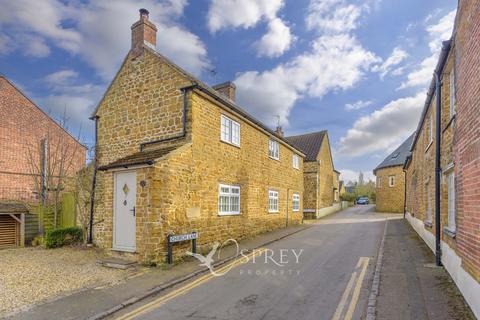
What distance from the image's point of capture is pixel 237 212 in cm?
1430

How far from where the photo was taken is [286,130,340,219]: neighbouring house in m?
29.7

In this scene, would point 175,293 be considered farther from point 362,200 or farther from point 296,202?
point 362,200

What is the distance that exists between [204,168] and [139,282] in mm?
5117

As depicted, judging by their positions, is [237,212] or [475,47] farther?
[237,212]

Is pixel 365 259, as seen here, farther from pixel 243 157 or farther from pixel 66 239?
pixel 66 239

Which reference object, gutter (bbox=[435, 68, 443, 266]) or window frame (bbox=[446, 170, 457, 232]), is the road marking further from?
Result: window frame (bbox=[446, 170, 457, 232])

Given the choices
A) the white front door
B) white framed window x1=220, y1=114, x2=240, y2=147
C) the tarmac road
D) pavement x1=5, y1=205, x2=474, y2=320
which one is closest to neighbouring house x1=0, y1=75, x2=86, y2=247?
the white front door

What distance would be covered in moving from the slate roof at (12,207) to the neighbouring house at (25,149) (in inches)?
1.8

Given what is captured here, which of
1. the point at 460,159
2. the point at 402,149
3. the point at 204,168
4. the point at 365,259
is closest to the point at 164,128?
the point at 204,168

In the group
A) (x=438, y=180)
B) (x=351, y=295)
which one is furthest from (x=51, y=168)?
(x=438, y=180)

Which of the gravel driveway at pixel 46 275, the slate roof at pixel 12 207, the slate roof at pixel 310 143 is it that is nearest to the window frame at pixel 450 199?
the gravel driveway at pixel 46 275

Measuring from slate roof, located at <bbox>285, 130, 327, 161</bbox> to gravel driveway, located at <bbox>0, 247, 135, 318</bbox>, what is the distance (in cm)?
2362

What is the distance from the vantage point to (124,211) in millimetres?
10445

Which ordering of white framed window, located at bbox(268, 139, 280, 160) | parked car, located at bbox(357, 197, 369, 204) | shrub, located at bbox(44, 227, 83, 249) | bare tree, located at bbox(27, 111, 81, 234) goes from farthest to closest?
parked car, located at bbox(357, 197, 369, 204) < white framed window, located at bbox(268, 139, 280, 160) < bare tree, located at bbox(27, 111, 81, 234) < shrub, located at bbox(44, 227, 83, 249)
